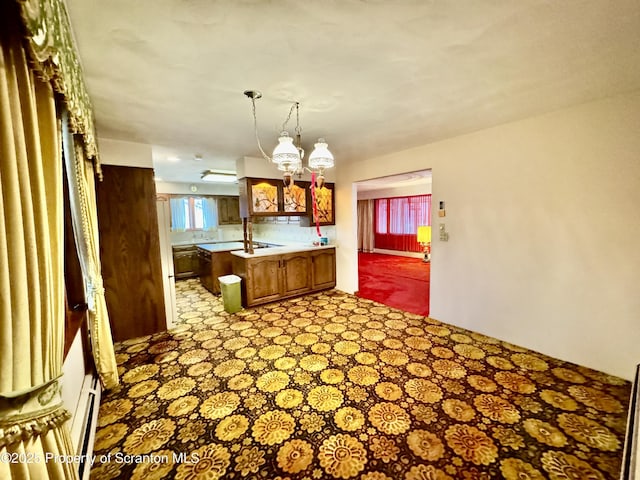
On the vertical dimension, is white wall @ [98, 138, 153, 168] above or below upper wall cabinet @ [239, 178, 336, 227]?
above

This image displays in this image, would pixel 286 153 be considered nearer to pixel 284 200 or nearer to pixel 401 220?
pixel 284 200

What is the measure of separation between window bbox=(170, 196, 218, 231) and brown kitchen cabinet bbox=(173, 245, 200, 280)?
724 millimetres

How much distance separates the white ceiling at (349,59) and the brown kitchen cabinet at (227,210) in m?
4.15

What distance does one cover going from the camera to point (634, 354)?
2057mm

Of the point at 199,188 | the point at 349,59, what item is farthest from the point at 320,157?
the point at 199,188

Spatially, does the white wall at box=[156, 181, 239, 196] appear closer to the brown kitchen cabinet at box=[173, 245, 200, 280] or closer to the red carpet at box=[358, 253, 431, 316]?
the brown kitchen cabinet at box=[173, 245, 200, 280]

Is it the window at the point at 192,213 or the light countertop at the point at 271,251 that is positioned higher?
the window at the point at 192,213

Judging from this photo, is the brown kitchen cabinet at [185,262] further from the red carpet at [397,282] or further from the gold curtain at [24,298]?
the gold curtain at [24,298]

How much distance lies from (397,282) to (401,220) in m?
3.55

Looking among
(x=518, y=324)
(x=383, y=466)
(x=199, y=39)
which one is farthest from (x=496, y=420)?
(x=199, y=39)

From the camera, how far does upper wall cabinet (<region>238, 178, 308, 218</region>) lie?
12.8 feet

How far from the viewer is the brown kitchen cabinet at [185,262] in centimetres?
578

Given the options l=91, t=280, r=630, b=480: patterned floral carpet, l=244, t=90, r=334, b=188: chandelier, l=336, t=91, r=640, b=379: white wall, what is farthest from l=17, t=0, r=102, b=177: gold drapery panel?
l=336, t=91, r=640, b=379: white wall

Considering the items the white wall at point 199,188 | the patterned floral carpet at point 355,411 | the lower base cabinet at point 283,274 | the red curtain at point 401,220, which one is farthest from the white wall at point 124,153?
the red curtain at point 401,220
